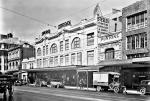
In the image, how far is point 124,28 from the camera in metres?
37.0

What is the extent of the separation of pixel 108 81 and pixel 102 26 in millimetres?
14742

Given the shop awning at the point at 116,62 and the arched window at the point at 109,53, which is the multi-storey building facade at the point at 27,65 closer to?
the arched window at the point at 109,53

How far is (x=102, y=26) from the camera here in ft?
144

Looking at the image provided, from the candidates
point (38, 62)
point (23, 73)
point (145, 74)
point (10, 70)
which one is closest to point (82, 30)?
point (145, 74)

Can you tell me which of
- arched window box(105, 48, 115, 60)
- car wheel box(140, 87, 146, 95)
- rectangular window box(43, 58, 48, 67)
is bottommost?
car wheel box(140, 87, 146, 95)

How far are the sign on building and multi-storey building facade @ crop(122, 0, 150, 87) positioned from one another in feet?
22.8

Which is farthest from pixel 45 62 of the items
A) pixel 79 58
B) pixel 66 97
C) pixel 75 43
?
pixel 66 97

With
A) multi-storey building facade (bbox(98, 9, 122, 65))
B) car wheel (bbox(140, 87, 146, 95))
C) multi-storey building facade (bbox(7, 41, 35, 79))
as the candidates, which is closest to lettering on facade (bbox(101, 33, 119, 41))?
multi-storey building facade (bbox(98, 9, 122, 65))

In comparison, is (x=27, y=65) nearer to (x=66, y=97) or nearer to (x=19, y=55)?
(x=19, y=55)

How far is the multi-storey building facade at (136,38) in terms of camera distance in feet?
108

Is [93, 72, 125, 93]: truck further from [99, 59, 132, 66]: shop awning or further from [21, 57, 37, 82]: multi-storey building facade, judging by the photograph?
[21, 57, 37, 82]: multi-storey building facade

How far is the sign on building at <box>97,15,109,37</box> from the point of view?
4329 cm

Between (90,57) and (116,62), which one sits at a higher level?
(90,57)

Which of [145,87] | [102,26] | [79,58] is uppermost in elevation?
[102,26]
